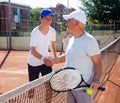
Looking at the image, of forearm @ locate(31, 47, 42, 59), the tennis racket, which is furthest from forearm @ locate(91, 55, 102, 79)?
forearm @ locate(31, 47, 42, 59)

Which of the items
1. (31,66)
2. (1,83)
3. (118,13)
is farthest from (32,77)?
(118,13)

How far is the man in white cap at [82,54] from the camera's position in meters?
3.33

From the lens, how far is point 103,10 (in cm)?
4144

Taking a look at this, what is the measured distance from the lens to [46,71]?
5.38 metres

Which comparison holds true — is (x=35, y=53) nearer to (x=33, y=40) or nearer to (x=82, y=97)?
(x=33, y=40)

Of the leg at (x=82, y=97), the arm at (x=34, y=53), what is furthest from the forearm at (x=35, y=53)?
the leg at (x=82, y=97)

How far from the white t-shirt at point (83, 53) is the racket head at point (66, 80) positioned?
23cm

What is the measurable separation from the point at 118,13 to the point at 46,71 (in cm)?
3592

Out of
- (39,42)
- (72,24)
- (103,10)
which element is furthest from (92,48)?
(103,10)

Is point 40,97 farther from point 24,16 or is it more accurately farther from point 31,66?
point 24,16

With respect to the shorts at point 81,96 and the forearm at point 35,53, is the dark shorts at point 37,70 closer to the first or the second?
the forearm at point 35,53

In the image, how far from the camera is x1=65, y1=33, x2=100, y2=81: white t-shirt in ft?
10.9

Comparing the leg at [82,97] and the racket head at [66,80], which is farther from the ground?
the racket head at [66,80]

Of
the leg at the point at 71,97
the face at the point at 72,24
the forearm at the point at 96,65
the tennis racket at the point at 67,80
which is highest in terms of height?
the face at the point at 72,24
